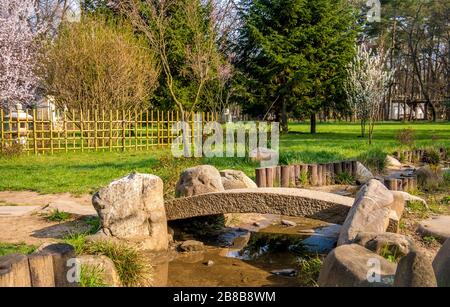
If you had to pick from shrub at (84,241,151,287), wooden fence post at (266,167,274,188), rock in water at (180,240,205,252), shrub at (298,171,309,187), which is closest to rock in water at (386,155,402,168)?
shrub at (298,171,309,187)

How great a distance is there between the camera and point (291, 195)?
6.07 metres

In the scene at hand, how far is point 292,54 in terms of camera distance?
25.4 metres

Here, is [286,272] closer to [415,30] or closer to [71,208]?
[71,208]

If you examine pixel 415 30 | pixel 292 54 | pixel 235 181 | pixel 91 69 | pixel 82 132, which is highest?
pixel 415 30

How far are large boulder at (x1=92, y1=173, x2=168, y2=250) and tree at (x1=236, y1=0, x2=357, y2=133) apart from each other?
19.1 metres

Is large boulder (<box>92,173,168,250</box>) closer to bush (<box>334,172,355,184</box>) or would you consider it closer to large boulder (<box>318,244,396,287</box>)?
large boulder (<box>318,244,396,287</box>)

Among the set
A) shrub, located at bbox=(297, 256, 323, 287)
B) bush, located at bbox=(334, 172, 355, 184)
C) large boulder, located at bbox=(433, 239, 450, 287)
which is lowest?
shrub, located at bbox=(297, 256, 323, 287)

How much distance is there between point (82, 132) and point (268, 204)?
42.1 ft

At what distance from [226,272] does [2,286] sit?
9.27ft

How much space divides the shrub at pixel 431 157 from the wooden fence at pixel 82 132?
29.2 feet

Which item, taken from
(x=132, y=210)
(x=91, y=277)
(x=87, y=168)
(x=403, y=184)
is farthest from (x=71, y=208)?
(x=403, y=184)

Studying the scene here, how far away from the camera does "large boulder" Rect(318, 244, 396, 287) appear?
11.8 feet
